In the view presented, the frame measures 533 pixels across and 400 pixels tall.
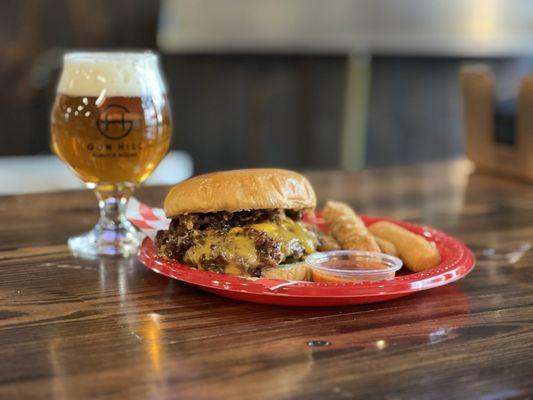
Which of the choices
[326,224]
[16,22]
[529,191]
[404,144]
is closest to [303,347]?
[326,224]

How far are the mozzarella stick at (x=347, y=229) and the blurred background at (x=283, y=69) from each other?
8.84ft

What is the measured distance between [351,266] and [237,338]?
0.88ft

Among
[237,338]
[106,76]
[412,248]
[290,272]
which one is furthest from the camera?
[106,76]

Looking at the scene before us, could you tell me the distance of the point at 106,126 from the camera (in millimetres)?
1336

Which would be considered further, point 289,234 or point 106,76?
point 106,76

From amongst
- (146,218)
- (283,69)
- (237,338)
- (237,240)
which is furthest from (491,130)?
(283,69)

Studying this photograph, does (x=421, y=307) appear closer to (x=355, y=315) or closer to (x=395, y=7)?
(x=355, y=315)

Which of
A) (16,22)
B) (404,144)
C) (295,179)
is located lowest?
(404,144)

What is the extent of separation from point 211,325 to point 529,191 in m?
1.43

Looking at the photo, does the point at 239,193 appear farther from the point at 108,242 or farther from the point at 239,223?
the point at 108,242

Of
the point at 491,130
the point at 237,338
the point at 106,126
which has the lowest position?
the point at 237,338

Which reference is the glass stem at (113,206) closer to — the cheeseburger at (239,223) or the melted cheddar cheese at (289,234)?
the cheeseburger at (239,223)

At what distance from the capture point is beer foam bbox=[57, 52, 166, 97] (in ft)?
4.39

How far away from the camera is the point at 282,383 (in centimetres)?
82
